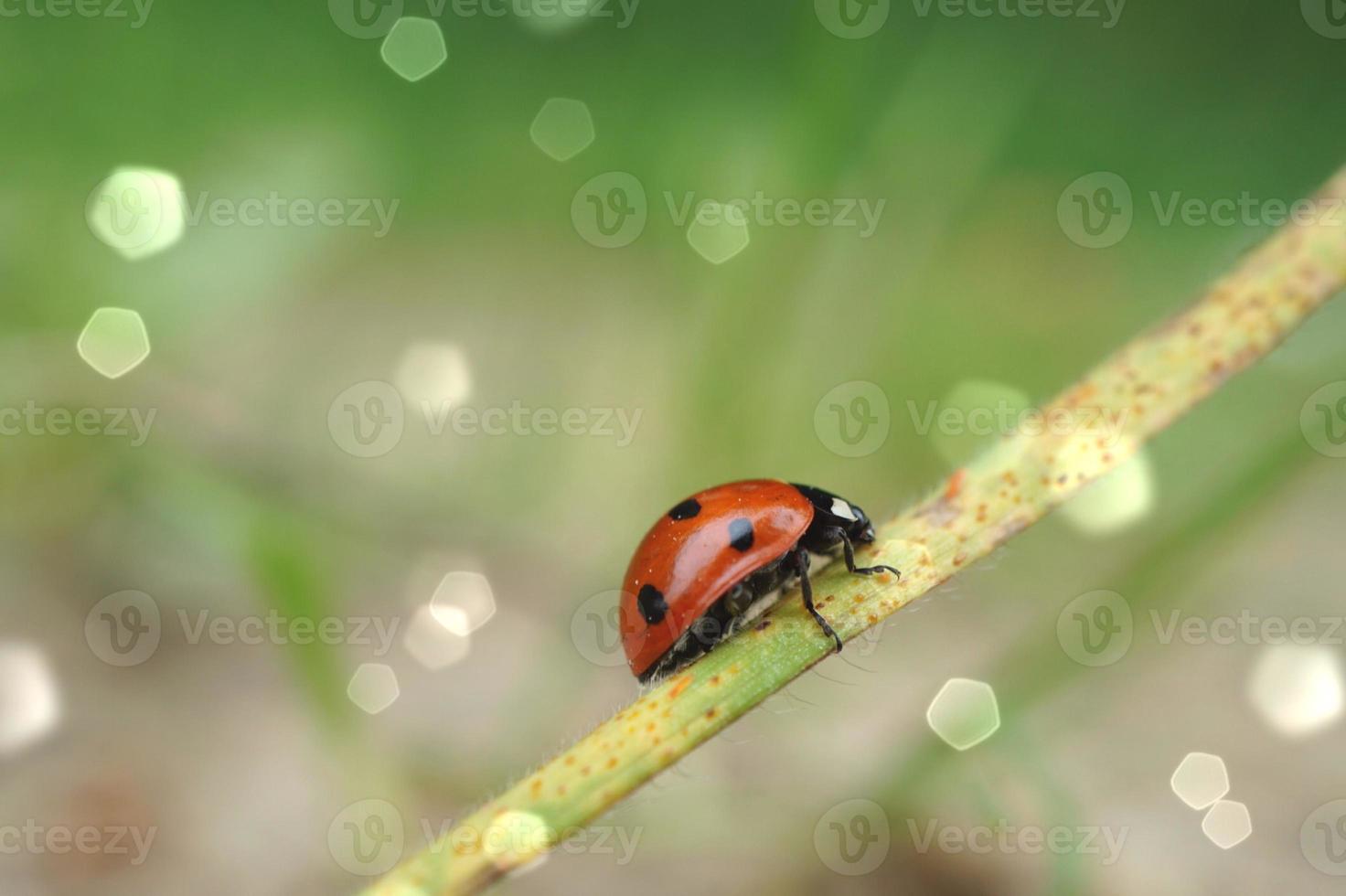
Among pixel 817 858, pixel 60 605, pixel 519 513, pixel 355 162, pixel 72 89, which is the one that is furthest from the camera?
pixel 355 162

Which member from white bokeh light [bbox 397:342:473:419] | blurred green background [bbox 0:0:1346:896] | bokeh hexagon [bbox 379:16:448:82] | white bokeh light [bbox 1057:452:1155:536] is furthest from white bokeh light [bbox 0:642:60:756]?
white bokeh light [bbox 1057:452:1155:536]

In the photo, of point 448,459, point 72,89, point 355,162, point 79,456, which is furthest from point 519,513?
point 72,89

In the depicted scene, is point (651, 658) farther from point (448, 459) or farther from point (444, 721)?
point (448, 459)

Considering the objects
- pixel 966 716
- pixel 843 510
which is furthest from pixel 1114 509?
pixel 843 510

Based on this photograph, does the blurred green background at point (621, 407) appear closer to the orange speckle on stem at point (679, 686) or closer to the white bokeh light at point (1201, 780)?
the white bokeh light at point (1201, 780)

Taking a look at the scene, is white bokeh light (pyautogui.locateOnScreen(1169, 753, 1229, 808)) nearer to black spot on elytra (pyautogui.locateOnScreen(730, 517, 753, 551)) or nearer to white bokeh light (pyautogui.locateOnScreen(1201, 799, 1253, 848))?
white bokeh light (pyautogui.locateOnScreen(1201, 799, 1253, 848))

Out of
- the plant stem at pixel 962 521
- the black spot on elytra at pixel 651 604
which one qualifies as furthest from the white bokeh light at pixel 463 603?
the plant stem at pixel 962 521
